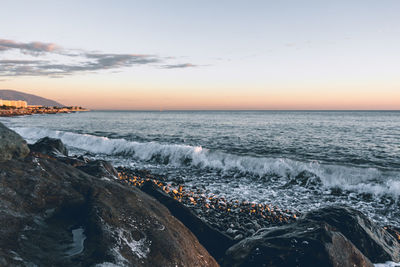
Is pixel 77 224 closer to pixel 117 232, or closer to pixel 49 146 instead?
pixel 117 232

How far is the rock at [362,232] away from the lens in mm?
6727

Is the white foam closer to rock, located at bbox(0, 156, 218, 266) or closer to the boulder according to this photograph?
the boulder

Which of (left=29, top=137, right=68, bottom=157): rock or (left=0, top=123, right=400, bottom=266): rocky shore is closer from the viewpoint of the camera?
(left=0, top=123, right=400, bottom=266): rocky shore

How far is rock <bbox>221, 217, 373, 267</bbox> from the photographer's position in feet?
16.9

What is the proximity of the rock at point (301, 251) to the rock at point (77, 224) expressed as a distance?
1138mm

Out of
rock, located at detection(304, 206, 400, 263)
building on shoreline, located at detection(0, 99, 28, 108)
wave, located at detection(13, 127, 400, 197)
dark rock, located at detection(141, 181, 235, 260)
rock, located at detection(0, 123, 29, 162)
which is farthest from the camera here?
building on shoreline, located at detection(0, 99, 28, 108)

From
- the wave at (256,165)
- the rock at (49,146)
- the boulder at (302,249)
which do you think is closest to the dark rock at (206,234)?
the boulder at (302,249)

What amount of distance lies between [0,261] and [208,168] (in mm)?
17412

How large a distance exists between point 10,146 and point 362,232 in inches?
366

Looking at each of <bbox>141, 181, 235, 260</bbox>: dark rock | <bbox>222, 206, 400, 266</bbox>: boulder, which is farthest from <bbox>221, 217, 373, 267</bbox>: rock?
<bbox>141, 181, 235, 260</bbox>: dark rock

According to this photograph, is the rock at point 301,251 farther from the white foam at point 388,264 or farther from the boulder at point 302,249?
the white foam at point 388,264

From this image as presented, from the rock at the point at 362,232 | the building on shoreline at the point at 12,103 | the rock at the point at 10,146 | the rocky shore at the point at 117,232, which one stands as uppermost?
the building on shoreline at the point at 12,103

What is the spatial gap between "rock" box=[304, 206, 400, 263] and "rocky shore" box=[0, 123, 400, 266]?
3 cm

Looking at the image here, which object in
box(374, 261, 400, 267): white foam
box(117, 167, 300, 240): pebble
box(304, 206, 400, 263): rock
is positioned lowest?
box(117, 167, 300, 240): pebble
